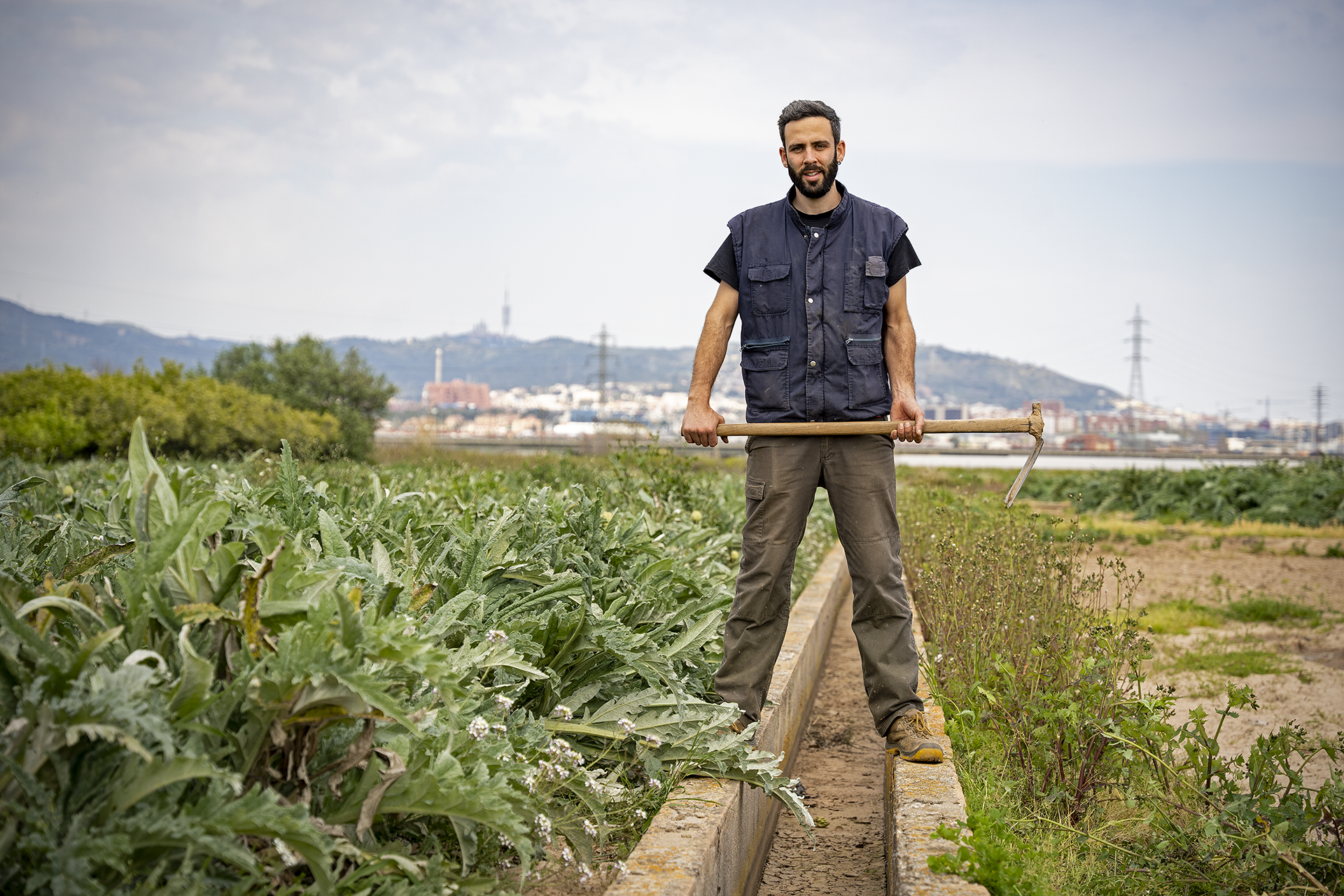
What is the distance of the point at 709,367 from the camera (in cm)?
338

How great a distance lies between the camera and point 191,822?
58.8 inches

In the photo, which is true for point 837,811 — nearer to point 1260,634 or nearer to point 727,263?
point 727,263

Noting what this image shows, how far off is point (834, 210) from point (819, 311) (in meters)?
0.36

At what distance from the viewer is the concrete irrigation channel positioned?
2.28 meters

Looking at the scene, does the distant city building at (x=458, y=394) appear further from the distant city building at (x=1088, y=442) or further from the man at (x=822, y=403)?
the man at (x=822, y=403)

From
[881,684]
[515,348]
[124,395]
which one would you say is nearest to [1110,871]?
[881,684]

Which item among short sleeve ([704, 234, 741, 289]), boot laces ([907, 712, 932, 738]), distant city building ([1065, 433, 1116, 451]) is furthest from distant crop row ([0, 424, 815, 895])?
distant city building ([1065, 433, 1116, 451])

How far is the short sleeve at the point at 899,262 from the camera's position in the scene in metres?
3.35

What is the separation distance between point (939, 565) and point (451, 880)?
12.5 ft

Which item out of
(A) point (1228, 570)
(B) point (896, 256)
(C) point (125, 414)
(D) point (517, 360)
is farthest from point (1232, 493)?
(D) point (517, 360)

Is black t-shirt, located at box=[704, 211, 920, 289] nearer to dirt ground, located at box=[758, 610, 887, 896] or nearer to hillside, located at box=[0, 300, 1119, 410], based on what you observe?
dirt ground, located at box=[758, 610, 887, 896]

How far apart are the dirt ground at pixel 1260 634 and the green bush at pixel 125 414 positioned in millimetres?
8951

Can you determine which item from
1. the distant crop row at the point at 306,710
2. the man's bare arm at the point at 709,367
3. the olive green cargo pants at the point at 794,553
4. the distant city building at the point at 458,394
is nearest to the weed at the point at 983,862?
the distant crop row at the point at 306,710

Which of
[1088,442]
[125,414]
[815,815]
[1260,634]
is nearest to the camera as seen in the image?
[815,815]
